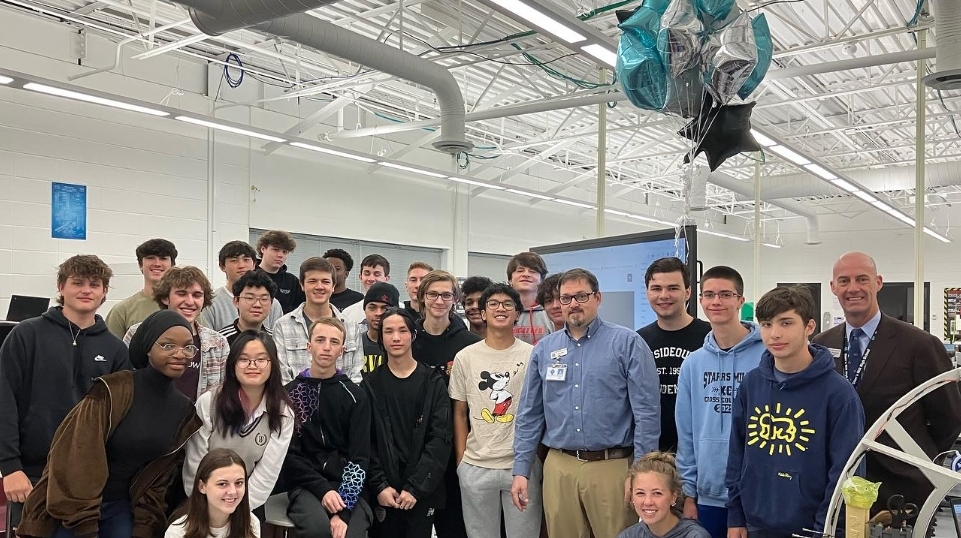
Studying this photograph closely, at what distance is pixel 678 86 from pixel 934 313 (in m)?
14.8

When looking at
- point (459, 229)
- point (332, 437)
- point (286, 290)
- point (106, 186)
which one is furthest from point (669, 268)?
point (459, 229)

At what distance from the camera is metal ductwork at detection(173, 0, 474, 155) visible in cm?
381

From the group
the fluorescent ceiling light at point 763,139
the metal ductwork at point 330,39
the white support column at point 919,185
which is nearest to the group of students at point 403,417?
the metal ductwork at point 330,39

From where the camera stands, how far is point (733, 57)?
6.90 feet

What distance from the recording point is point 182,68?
7.45 m

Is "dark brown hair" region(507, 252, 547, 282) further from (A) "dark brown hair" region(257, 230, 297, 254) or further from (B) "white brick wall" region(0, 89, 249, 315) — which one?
(B) "white brick wall" region(0, 89, 249, 315)

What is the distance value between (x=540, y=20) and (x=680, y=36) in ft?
5.64

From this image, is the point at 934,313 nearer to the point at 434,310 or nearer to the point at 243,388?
the point at 434,310

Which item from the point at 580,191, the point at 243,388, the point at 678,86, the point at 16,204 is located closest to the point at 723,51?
the point at 678,86

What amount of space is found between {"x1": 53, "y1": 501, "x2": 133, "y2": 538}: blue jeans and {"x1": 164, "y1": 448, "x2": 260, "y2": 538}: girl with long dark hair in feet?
0.44

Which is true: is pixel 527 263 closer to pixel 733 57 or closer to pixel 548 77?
pixel 733 57

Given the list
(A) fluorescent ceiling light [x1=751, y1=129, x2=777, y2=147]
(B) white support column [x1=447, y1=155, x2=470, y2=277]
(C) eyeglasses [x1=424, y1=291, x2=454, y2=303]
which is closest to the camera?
(C) eyeglasses [x1=424, y1=291, x2=454, y2=303]

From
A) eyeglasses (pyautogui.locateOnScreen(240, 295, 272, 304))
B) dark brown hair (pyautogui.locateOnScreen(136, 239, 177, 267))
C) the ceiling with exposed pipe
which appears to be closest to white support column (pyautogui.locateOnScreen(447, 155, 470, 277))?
the ceiling with exposed pipe

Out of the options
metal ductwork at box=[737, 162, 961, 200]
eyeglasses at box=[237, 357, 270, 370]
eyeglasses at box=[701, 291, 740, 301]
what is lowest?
eyeglasses at box=[237, 357, 270, 370]
